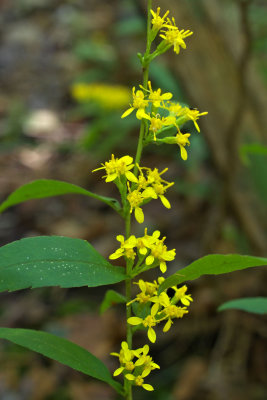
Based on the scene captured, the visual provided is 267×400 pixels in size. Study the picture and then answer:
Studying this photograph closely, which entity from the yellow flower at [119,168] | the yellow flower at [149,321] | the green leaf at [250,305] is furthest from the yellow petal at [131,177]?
the green leaf at [250,305]

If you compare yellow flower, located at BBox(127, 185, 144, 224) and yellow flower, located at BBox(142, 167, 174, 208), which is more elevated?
yellow flower, located at BBox(142, 167, 174, 208)

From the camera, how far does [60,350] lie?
101 centimetres

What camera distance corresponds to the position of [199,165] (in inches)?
149

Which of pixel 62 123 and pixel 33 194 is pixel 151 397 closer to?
pixel 33 194

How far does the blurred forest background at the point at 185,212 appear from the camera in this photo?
8.02ft

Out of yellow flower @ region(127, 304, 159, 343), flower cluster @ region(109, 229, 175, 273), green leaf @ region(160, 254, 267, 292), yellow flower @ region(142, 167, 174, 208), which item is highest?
yellow flower @ region(142, 167, 174, 208)

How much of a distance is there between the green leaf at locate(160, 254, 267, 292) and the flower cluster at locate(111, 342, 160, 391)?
0.46 feet

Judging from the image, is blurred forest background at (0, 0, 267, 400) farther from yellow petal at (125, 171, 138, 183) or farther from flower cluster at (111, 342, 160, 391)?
flower cluster at (111, 342, 160, 391)

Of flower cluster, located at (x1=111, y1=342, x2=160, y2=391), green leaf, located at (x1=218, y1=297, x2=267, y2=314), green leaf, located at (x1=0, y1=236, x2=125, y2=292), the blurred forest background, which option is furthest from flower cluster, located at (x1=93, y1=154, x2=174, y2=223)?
the blurred forest background

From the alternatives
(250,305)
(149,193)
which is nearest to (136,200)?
(149,193)

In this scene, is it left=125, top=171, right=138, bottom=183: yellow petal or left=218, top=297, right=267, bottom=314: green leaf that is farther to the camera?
left=218, top=297, right=267, bottom=314: green leaf

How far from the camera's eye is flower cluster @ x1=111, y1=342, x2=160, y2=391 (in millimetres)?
1008

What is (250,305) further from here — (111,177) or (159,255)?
(111,177)

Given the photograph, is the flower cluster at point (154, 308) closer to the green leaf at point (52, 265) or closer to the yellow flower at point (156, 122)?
the green leaf at point (52, 265)
